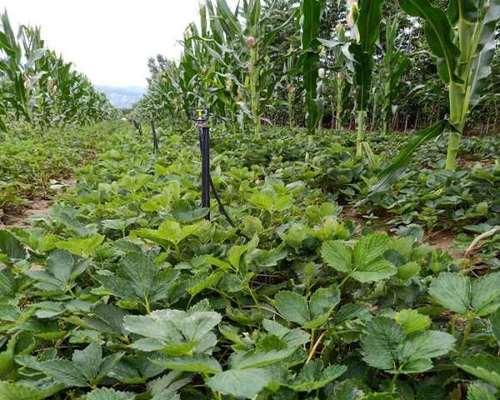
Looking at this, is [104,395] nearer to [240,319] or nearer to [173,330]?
[173,330]

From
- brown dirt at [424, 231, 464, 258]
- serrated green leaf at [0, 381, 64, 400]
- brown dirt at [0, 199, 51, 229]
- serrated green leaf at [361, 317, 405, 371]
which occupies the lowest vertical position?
brown dirt at [0, 199, 51, 229]

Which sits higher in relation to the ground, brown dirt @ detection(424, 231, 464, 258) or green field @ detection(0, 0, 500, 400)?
green field @ detection(0, 0, 500, 400)

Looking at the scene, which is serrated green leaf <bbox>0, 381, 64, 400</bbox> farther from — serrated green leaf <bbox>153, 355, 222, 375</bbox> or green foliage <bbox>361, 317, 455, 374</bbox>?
green foliage <bbox>361, 317, 455, 374</bbox>

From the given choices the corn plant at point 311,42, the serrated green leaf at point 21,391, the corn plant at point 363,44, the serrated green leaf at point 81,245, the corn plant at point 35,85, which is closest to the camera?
the serrated green leaf at point 21,391

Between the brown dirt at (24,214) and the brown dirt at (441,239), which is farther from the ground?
the brown dirt at (441,239)

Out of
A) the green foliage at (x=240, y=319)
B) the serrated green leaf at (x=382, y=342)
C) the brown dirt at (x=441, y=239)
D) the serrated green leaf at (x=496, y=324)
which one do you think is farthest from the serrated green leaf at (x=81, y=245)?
the brown dirt at (x=441, y=239)

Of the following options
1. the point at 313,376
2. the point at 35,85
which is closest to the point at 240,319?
the point at 313,376

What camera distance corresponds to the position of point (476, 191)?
211 cm

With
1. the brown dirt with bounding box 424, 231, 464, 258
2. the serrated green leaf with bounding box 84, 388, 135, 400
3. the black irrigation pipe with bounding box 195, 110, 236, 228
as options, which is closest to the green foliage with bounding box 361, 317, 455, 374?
the serrated green leaf with bounding box 84, 388, 135, 400

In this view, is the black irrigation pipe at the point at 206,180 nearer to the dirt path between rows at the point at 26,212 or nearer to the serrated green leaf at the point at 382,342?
the serrated green leaf at the point at 382,342

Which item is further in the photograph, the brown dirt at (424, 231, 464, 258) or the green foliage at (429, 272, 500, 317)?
the brown dirt at (424, 231, 464, 258)

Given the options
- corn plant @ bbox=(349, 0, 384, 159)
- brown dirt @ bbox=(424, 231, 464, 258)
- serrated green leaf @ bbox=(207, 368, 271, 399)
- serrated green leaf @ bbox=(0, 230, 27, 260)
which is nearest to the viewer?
serrated green leaf @ bbox=(207, 368, 271, 399)

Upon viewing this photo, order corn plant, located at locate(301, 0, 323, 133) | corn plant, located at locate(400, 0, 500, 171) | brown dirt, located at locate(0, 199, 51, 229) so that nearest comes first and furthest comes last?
1. corn plant, located at locate(400, 0, 500, 171)
2. brown dirt, located at locate(0, 199, 51, 229)
3. corn plant, located at locate(301, 0, 323, 133)

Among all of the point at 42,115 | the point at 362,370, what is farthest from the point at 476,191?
the point at 42,115
